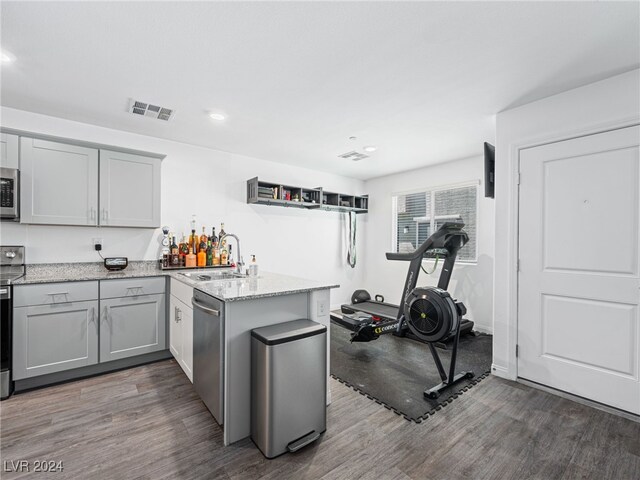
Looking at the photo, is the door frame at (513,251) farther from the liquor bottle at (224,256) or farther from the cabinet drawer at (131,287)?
the cabinet drawer at (131,287)

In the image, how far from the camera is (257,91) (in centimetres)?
254

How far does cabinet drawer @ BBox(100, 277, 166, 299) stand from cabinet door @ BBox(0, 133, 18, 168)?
4.35 ft

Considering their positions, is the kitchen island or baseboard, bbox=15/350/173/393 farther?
baseboard, bbox=15/350/173/393

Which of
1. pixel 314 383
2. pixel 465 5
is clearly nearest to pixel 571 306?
pixel 314 383

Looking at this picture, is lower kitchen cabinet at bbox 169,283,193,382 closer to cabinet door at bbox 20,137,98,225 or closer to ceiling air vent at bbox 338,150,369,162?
cabinet door at bbox 20,137,98,225

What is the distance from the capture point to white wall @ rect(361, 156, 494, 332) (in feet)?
13.8

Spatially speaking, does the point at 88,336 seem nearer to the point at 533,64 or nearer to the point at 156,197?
the point at 156,197

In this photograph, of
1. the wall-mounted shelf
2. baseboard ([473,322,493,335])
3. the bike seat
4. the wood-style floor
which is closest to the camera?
the wood-style floor

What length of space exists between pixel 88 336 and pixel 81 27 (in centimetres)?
249

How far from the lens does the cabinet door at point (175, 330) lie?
2801 millimetres

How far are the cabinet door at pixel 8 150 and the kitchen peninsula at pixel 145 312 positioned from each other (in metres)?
1.02

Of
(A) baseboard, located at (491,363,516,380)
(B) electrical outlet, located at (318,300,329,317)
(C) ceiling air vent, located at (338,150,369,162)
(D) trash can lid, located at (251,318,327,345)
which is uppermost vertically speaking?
(C) ceiling air vent, located at (338,150,369,162)

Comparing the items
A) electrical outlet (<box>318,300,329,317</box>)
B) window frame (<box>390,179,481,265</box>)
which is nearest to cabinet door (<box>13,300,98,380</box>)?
electrical outlet (<box>318,300,329,317</box>)

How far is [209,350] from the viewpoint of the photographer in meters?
2.04
